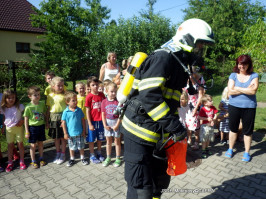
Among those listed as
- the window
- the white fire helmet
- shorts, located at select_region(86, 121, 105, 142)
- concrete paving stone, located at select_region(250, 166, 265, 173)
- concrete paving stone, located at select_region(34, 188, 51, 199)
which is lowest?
concrete paving stone, located at select_region(34, 188, 51, 199)

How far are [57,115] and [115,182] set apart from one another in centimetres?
182

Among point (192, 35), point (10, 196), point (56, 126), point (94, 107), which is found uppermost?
point (192, 35)

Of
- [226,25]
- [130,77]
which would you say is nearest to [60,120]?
[130,77]

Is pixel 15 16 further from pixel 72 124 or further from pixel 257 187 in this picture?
pixel 257 187

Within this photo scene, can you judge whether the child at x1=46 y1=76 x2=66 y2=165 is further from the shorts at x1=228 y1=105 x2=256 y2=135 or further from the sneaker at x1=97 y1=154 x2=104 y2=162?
the shorts at x1=228 y1=105 x2=256 y2=135

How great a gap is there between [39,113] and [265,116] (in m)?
7.42

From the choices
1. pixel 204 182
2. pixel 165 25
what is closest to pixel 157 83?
pixel 204 182

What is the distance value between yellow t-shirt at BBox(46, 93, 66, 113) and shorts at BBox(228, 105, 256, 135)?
3.54 m

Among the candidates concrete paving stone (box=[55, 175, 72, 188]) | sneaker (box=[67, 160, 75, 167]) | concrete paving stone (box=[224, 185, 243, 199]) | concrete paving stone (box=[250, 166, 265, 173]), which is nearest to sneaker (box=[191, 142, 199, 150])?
concrete paving stone (box=[250, 166, 265, 173])

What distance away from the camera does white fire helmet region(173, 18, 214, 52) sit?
216cm

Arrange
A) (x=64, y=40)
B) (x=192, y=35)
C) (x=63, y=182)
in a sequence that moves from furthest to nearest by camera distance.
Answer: (x=64, y=40) → (x=63, y=182) → (x=192, y=35)

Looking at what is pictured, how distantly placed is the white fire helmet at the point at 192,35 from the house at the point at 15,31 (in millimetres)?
22236

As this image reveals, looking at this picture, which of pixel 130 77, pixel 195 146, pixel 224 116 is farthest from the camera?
pixel 224 116

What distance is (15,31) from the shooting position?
70.7 ft
